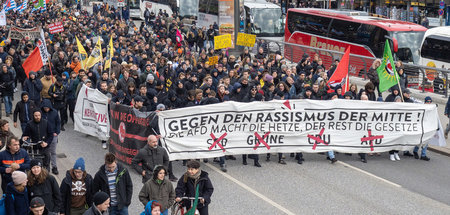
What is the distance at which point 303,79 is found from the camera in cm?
1692

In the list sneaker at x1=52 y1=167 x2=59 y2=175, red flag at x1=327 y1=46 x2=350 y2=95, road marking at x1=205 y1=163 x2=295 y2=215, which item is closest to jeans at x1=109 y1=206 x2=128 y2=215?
road marking at x1=205 y1=163 x2=295 y2=215

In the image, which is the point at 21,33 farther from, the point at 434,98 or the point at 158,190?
the point at 158,190

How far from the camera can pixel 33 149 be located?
452 inches

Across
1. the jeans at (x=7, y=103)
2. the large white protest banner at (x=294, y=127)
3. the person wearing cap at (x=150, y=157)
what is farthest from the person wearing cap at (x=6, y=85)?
the person wearing cap at (x=150, y=157)

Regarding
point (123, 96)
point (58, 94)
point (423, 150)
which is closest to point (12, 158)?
point (123, 96)

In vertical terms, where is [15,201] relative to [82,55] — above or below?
below

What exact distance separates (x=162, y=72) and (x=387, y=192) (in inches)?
334

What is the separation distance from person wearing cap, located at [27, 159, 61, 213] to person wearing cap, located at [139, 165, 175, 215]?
3.58 ft

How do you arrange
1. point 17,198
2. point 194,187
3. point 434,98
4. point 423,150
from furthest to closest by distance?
point 434,98, point 423,150, point 194,187, point 17,198

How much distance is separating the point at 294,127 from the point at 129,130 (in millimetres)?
3327

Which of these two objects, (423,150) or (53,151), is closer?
(53,151)

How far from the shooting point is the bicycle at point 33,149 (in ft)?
37.2

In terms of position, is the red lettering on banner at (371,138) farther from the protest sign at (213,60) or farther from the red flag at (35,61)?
the red flag at (35,61)

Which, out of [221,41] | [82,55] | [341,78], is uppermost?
[221,41]
